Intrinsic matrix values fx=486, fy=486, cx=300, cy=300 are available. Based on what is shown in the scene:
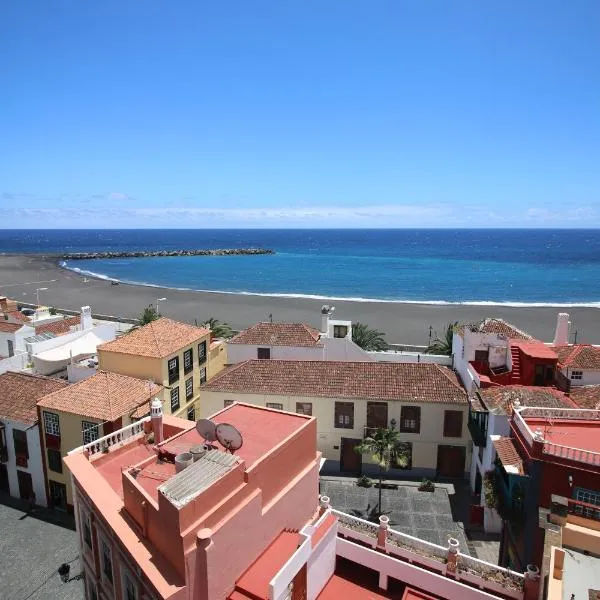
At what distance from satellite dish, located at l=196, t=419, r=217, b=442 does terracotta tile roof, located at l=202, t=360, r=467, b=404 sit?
16521 mm

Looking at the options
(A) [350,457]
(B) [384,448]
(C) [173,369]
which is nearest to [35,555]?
(C) [173,369]

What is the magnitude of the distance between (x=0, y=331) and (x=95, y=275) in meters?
98.1

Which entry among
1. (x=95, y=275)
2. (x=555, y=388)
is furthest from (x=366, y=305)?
(x=95, y=275)

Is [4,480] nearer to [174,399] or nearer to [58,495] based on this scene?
[58,495]

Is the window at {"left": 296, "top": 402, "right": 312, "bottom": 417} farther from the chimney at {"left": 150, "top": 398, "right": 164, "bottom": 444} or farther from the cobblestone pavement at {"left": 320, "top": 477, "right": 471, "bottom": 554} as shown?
the chimney at {"left": 150, "top": 398, "right": 164, "bottom": 444}

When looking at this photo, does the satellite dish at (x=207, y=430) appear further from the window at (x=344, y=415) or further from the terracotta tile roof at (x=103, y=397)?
the window at (x=344, y=415)

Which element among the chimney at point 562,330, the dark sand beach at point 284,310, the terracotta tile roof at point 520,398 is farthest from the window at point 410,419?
the dark sand beach at point 284,310

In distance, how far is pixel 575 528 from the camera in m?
15.8

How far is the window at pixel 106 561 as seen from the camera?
15.1m

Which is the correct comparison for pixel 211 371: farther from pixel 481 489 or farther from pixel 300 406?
pixel 481 489

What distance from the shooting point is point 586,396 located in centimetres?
2673

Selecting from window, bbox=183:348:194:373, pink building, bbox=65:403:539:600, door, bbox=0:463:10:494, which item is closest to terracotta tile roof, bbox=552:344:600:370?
pink building, bbox=65:403:539:600

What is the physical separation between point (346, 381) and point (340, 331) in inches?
411

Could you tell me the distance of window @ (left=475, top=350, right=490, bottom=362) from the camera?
107 feet
